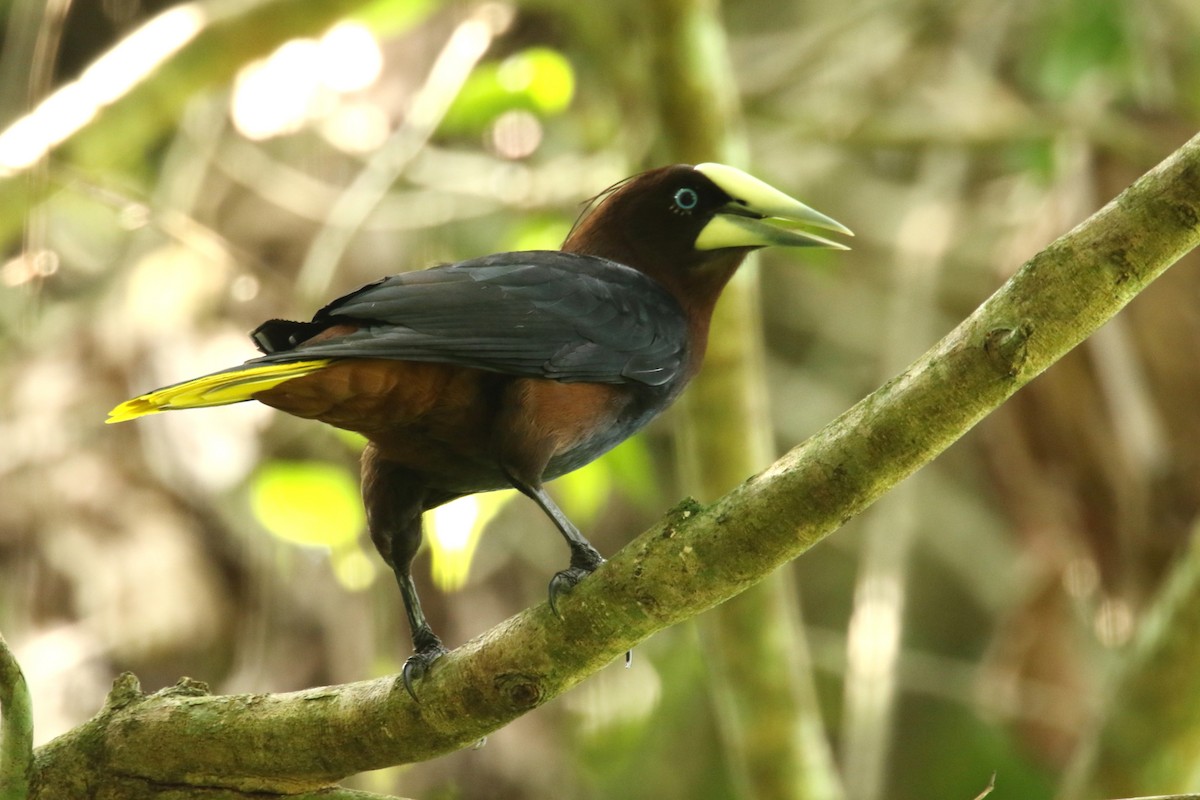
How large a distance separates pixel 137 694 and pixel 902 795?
4900mm

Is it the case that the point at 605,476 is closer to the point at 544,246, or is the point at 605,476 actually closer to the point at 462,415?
the point at 544,246

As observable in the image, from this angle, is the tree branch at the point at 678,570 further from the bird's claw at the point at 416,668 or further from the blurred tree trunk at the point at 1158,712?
the blurred tree trunk at the point at 1158,712

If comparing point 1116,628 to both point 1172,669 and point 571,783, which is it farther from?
point 571,783

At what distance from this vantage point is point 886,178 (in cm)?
665

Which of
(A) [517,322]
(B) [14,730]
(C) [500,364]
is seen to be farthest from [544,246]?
A: (B) [14,730]

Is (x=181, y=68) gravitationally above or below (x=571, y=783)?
above

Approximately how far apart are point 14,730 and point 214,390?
0.62m

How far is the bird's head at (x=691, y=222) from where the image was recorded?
9.85 feet

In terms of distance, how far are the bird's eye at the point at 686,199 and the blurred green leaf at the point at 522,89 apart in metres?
0.93

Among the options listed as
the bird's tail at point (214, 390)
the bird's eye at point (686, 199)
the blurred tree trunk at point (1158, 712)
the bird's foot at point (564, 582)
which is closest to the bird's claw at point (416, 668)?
the bird's foot at point (564, 582)

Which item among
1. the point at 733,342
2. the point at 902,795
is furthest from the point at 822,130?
the point at 902,795

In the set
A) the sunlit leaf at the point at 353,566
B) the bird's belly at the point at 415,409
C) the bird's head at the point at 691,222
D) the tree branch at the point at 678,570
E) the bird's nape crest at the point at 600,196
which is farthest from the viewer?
the sunlit leaf at the point at 353,566

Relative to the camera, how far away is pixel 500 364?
257cm

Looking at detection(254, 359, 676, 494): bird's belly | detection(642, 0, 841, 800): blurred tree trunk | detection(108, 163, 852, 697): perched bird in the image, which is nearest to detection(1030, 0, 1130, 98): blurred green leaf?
detection(642, 0, 841, 800): blurred tree trunk
